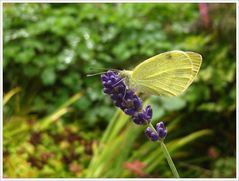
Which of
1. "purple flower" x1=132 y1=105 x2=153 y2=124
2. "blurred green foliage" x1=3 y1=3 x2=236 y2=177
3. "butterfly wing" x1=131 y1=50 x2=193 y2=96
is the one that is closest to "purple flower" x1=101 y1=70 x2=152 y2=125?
"purple flower" x1=132 y1=105 x2=153 y2=124

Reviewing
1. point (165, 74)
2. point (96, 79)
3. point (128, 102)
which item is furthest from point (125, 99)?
point (96, 79)

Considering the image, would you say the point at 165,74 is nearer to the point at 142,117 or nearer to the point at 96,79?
the point at 142,117

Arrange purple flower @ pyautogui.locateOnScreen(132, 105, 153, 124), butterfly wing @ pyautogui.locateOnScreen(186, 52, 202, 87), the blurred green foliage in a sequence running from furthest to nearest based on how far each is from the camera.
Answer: the blurred green foliage → butterfly wing @ pyautogui.locateOnScreen(186, 52, 202, 87) → purple flower @ pyautogui.locateOnScreen(132, 105, 153, 124)

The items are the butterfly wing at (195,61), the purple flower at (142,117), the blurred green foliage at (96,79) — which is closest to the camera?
the purple flower at (142,117)

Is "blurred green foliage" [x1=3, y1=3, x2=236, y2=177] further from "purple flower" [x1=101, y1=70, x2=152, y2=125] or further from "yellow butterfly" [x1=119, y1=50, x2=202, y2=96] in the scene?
"purple flower" [x1=101, y1=70, x2=152, y2=125]

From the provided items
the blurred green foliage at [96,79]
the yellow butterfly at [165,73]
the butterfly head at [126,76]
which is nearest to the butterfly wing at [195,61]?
the yellow butterfly at [165,73]

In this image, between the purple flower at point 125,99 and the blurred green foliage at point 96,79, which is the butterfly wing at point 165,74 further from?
the blurred green foliage at point 96,79

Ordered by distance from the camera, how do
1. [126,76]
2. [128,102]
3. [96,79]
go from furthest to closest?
[96,79] → [126,76] → [128,102]
